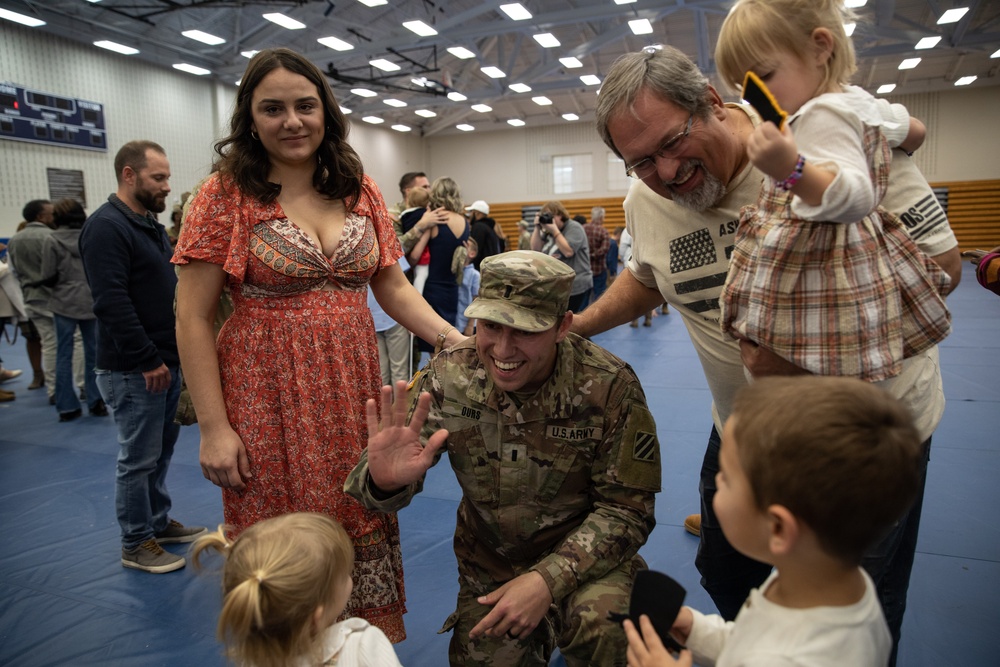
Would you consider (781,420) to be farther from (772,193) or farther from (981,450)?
(981,450)

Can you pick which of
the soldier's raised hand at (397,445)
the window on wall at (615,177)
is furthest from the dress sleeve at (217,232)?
the window on wall at (615,177)

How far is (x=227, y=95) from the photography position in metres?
14.7

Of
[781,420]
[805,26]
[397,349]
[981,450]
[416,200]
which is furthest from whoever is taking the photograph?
[416,200]

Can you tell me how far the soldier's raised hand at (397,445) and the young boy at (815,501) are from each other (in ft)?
2.33

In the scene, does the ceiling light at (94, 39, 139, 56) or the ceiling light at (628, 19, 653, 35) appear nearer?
the ceiling light at (94, 39, 139, 56)

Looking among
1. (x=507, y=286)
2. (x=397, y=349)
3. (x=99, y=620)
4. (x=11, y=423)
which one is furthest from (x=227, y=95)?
(x=507, y=286)

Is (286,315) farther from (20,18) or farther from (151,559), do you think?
(20,18)

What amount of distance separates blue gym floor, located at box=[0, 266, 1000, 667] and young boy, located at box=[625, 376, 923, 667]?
1650mm

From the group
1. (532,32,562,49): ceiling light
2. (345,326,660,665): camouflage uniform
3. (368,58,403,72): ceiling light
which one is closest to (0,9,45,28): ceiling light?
(368,58,403,72): ceiling light

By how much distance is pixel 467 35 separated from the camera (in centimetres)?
1184

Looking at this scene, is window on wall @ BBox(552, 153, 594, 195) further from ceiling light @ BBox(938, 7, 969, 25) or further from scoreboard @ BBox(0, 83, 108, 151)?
scoreboard @ BBox(0, 83, 108, 151)

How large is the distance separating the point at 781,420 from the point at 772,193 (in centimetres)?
52

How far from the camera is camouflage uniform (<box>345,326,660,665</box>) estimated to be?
1.58 metres

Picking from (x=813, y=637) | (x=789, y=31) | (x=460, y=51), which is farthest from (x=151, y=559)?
(x=460, y=51)
